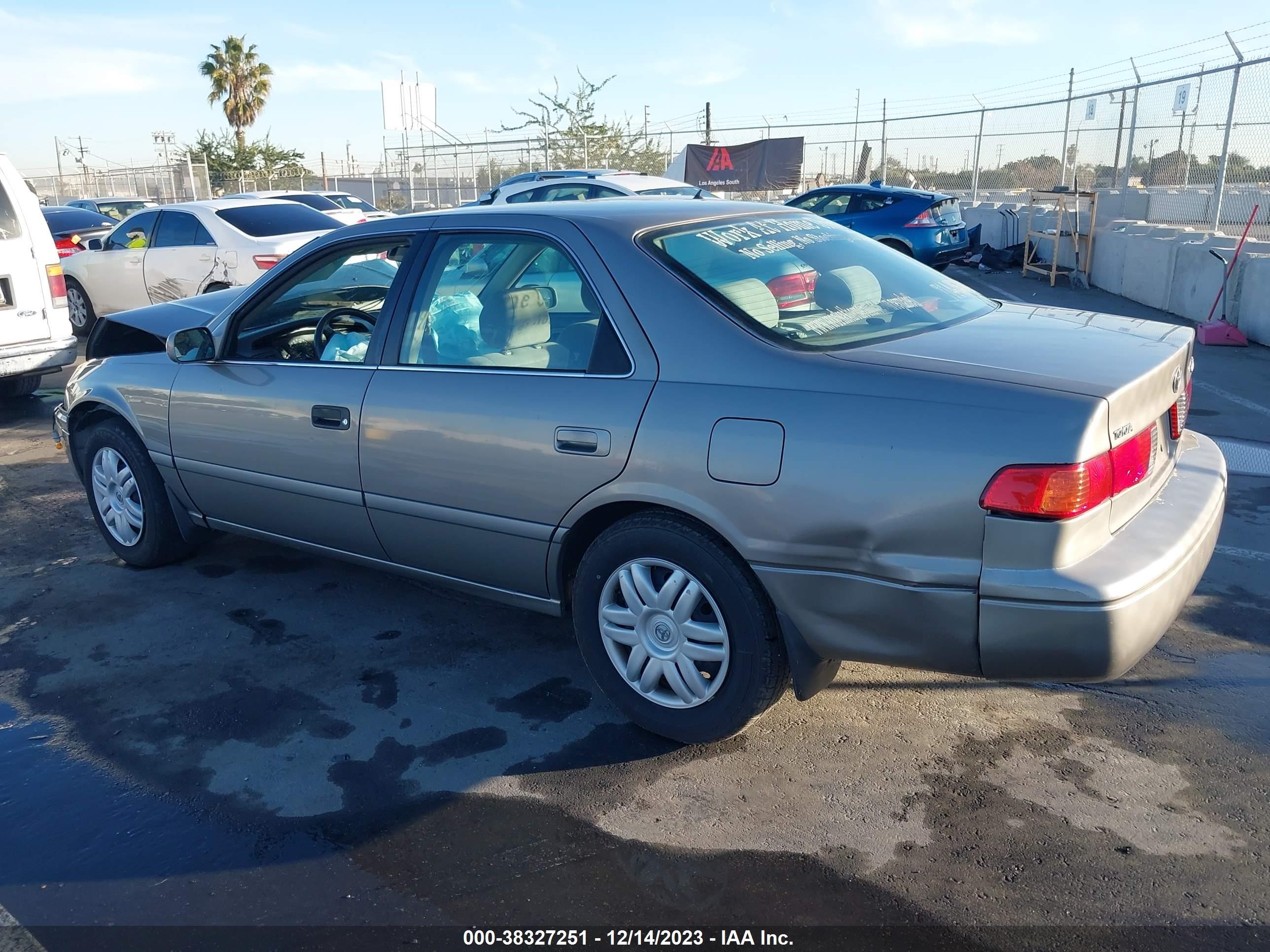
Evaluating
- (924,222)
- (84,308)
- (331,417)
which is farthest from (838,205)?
(331,417)

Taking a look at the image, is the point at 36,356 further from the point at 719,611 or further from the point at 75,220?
the point at 75,220

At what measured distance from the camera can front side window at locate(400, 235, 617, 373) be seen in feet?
11.1

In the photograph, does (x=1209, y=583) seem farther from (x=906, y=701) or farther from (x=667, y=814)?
(x=667, y=814)

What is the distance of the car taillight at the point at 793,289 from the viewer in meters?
3.30

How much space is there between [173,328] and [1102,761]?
4.49 m

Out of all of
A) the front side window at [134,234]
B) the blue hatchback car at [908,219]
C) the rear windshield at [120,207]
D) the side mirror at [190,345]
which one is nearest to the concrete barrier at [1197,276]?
the blue hatchback car at [908,219]

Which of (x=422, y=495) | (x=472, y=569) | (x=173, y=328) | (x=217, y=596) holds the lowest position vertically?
(x=217, y=596)

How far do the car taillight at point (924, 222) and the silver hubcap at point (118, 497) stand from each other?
477 inches

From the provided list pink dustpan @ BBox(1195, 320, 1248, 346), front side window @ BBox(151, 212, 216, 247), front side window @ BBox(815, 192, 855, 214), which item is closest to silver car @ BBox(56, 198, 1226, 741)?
front side window @ BBox(151, 212, 216, 247)

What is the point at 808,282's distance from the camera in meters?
3.43

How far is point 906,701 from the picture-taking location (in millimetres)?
3588

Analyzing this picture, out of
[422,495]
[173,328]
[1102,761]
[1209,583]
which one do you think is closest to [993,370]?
[1102,761]

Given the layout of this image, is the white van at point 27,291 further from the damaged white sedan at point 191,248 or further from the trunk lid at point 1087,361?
the trunk lid at point 1087,361

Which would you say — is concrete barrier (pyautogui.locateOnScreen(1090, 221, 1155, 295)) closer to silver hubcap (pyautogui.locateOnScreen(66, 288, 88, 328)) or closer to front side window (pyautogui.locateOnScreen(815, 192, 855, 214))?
front side window (pyautogui.locateOnScreen(815, 192, 855, 214))
